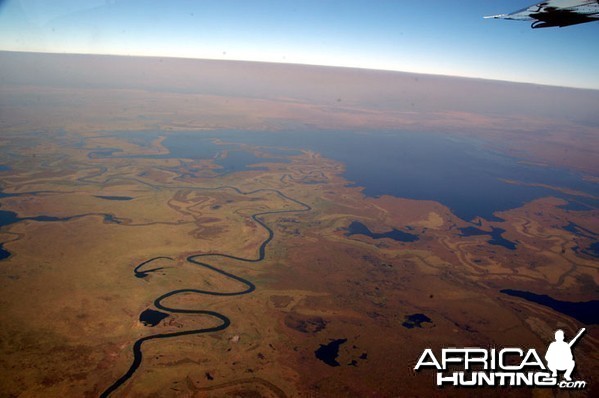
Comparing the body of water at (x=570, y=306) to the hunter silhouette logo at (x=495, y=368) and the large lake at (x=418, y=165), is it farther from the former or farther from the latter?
the large lake at (x=418, y=165)

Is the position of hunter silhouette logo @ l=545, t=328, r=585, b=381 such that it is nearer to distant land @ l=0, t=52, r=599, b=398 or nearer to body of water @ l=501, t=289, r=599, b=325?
distant land @ l=0, t=52, r=599, b=398

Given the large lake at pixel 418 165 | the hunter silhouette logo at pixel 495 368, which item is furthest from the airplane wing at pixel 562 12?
the large lake at pixel 418 165

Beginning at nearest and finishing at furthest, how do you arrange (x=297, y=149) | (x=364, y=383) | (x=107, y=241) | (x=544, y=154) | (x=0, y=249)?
(x=364, y=383) → (x=0, y=249) → (x=107, y=241) → (x=297, y=149) → (x=544, y=154)

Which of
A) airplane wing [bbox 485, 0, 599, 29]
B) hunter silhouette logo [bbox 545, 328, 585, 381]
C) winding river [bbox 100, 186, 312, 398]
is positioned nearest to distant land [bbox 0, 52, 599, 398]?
winding river [bbox 100, 186, 312, 398]

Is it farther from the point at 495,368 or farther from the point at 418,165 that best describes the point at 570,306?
the point at 418,165

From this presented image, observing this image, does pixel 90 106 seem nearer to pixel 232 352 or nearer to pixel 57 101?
pixel 57 101

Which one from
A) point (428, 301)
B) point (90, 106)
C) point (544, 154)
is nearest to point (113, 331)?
point (428, 301)

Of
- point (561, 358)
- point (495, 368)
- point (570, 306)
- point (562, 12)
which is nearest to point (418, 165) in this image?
point (570, 306)
